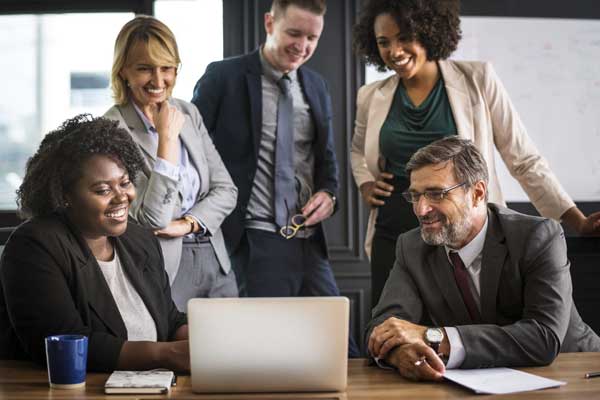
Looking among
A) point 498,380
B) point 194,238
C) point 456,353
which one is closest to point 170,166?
point 194,238

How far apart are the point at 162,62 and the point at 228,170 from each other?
2.07 feet

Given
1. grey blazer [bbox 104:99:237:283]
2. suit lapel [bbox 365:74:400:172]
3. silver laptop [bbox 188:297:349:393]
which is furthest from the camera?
suit lapel [bbox 365:74:400:172]

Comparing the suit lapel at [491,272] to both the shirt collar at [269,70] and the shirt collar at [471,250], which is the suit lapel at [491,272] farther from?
the shirt collar at [269,70]

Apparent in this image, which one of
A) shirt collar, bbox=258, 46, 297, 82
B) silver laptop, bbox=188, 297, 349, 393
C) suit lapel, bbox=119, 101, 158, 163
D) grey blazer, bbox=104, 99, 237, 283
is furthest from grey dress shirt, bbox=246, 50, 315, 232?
silver laptop, bbox=188, 297, 349, 393

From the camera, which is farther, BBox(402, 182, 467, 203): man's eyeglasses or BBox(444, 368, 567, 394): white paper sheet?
BBox(402, 182, 467, 203): man's eyeglasses

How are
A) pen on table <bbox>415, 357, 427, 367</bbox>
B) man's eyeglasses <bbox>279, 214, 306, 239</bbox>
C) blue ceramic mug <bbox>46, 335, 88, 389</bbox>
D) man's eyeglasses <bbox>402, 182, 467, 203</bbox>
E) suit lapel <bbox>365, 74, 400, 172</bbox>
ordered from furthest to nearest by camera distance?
man's eyeglasses <bbox>279, 214, 306, 239</bbox> → suit lapel <bbox>365, 74, 400, 172</bbox> → man's eyeglasses <bbox>402, 182, 467, 203</bbox> → pen on table <bbox>415, 357, 427, 367</bbox> → blue ceramic mug <bbox>46, 335, 88, 389</bbox>

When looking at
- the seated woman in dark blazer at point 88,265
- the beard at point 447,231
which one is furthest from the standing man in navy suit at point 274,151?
the beard at point 447,231

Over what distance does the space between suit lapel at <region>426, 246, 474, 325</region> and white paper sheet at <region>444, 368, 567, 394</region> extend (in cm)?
35

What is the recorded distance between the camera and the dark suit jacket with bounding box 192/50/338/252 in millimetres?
3330

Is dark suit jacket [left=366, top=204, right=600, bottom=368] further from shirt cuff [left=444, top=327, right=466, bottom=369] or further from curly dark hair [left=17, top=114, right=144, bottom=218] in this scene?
curly dark hair [left=17, top=114, right=144, bottom=218]

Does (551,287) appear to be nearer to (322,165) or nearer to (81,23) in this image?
(322,165)

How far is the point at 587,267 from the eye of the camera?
292 centimetres

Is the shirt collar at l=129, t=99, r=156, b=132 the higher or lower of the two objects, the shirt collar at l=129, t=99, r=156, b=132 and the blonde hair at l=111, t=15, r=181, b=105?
the lower

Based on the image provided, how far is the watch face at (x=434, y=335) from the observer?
1.97 m
